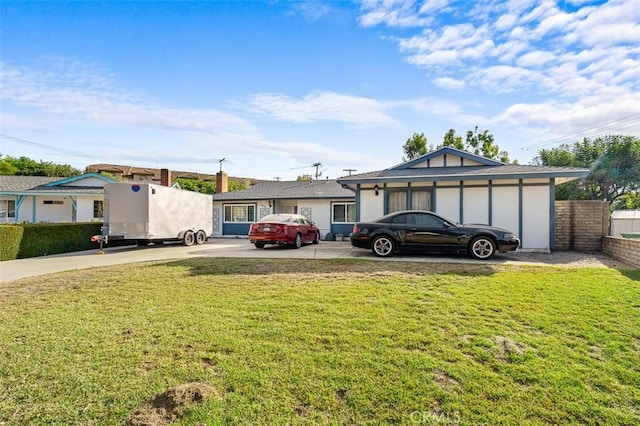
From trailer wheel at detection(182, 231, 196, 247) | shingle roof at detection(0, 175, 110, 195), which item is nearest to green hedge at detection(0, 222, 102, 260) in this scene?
trailer wheel at detection(182, 231, 196, 247)

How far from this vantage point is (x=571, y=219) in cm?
1208

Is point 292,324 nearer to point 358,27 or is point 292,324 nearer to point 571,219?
point 358,27

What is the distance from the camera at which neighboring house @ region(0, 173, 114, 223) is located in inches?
816

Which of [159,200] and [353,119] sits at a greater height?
[353,119]

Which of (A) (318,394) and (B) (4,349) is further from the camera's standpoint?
(B) (4,349)

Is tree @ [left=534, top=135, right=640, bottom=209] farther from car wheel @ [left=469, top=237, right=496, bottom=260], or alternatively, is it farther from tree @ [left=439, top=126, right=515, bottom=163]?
car wheel @ [left=469, top=237, right=496, bottom=260]

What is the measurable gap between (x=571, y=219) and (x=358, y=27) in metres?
10.1

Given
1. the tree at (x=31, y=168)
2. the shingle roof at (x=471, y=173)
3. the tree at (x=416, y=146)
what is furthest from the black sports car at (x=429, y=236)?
the tree at (x=31, y=168)

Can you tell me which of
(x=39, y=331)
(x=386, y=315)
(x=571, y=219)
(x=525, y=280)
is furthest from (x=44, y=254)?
(x=571, y=219)

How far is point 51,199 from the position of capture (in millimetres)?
22031

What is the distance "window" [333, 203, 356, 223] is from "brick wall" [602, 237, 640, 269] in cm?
1116

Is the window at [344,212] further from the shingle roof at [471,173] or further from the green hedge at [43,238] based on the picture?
the green hedge at [43,238]

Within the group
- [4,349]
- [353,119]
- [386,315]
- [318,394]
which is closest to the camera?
[318,394]

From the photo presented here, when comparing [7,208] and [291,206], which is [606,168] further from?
[7,208]
